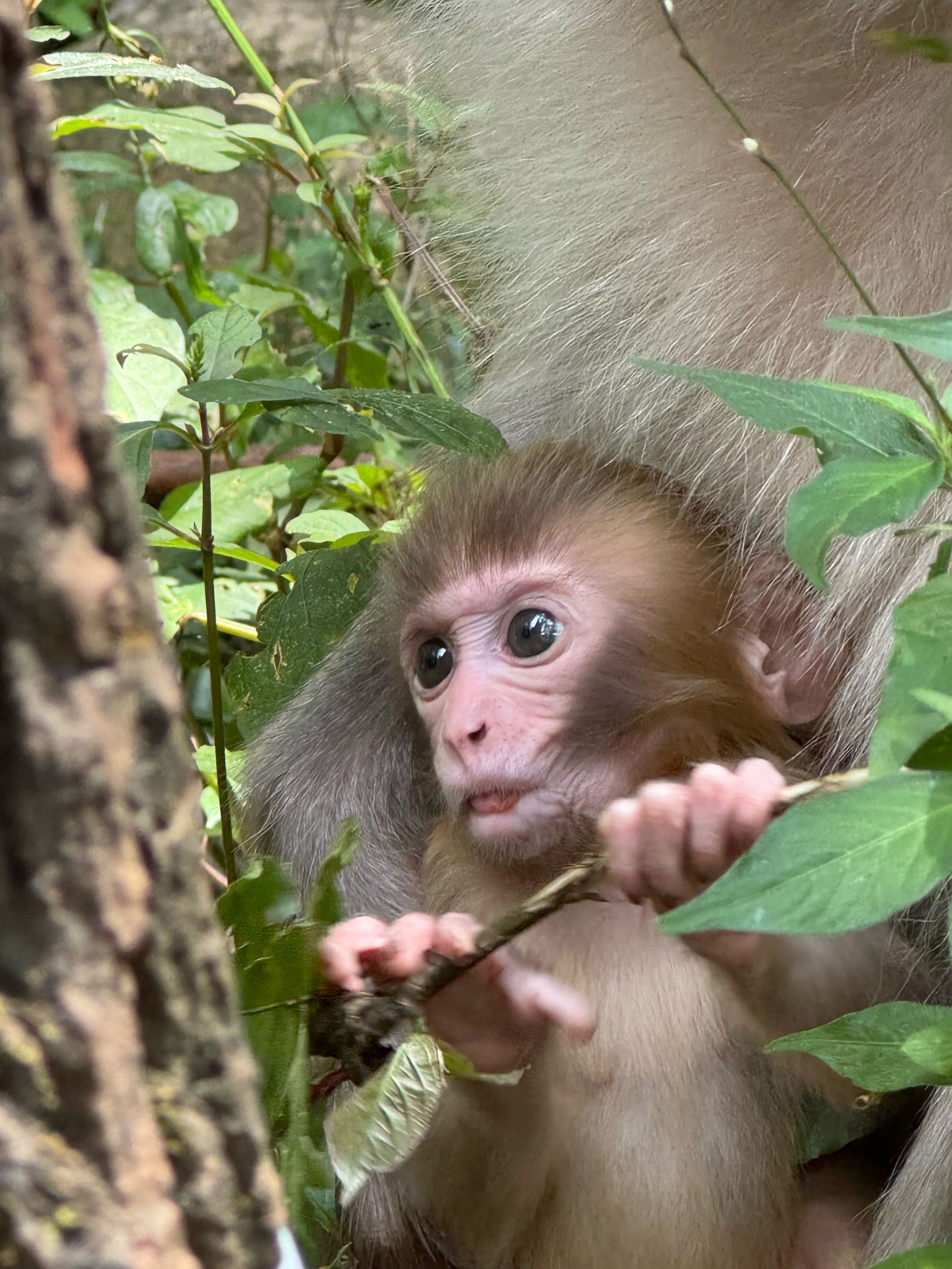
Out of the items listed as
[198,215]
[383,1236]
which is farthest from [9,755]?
[198,215]

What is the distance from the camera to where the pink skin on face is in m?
1.19

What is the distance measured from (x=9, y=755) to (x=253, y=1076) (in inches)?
8.1

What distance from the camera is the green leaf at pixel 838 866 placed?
0.84 m

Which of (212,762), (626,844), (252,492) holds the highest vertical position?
(626,844)

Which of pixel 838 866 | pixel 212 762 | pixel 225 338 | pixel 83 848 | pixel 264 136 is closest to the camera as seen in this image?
pixel 83 848

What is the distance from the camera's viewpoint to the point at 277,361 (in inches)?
103

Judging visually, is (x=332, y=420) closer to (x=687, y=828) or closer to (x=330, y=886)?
(x=330, y=886)

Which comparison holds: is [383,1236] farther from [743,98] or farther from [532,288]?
[743,98]

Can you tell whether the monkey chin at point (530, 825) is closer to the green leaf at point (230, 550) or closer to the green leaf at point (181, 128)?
the green leaf at point (230, 550)

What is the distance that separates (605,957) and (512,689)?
28 cm

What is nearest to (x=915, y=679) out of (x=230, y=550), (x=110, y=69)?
(x=110, y=69)

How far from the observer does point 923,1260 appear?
95 cm

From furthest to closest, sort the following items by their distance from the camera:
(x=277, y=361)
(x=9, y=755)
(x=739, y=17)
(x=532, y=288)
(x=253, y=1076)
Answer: (x=277, y=361), (x=532, y=288), (x=739, y=17), (x=253, y=1076), (x=9, y=755)

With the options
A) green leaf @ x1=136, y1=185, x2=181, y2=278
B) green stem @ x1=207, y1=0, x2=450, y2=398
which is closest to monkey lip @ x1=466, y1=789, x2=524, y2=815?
green stem @ x1=207, y1=0, x2=450, y2=398
